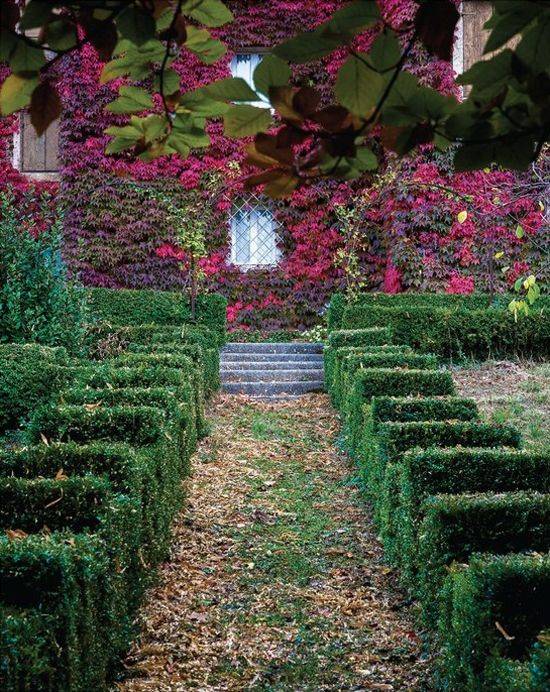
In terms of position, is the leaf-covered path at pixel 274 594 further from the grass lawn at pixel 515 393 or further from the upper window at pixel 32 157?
the upper window at pixel 32 157

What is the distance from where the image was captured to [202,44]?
1463 millimetres

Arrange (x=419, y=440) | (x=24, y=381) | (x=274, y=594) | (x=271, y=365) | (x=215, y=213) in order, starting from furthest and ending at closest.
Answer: (x=215, y=213) → (x=271, y=365) → (x=24, y=381) → (x=419, y=440) → (x=274, y=594)

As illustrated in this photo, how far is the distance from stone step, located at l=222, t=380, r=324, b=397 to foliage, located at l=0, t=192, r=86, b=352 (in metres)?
2.70

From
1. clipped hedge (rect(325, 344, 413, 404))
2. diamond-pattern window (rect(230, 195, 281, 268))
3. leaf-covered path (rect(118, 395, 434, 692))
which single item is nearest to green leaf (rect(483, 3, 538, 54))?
leaf-covered path (rect(118, 395, 434, 692))

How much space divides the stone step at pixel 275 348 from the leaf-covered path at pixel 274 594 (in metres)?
5.57

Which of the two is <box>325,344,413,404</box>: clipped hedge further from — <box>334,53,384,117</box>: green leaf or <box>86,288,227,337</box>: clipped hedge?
<box>334,53,384,117</box>: green leaf

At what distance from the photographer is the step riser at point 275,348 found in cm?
1306

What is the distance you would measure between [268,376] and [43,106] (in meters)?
10.1

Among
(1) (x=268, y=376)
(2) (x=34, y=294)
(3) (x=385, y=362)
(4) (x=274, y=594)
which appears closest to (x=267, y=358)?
(1) (x=268, y=376)

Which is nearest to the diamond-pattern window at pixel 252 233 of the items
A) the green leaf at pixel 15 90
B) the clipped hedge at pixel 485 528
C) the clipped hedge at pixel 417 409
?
the clipped hedge at pixel 417 409

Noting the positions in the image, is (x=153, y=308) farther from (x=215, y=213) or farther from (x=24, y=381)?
(x=24, y=381)

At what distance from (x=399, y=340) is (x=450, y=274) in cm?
288

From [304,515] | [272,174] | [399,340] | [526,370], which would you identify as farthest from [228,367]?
[272,174]

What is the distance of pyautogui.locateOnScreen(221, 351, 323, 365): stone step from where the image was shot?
1239 centimetres
